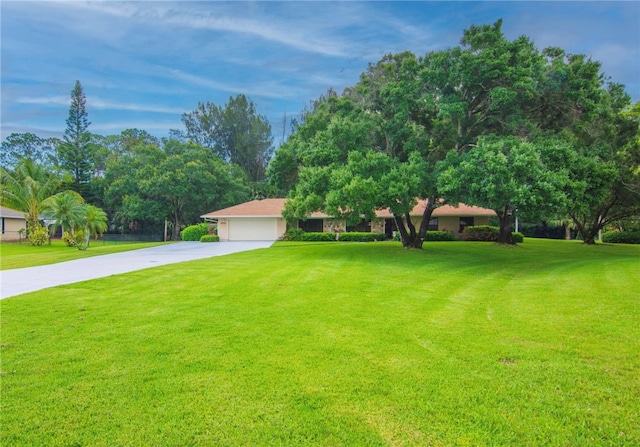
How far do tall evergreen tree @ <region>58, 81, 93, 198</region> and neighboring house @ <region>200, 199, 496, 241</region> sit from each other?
18.4 meters

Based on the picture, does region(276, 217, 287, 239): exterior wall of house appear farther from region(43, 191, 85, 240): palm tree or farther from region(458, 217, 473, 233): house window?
region(458, 217, 473, 233): house window

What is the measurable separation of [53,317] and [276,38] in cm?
1106

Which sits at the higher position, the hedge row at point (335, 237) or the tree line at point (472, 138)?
the tree line at point (472, 138)

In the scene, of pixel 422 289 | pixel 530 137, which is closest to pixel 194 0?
pixel 422 289

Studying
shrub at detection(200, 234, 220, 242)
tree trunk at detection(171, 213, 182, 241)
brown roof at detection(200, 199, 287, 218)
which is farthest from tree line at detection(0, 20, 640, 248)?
tree trunk at detection(171, 213, 182, 241)

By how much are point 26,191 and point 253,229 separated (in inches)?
657

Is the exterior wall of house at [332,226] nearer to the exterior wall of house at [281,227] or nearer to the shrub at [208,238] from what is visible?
the exterior wall of house at [281,227]

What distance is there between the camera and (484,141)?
1307cm

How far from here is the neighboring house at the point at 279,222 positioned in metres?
29.5

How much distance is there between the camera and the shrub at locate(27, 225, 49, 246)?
2681 centimetres

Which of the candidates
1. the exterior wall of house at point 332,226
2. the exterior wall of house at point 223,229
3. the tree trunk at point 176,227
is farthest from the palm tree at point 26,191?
the exterior wall of house at point 332,226

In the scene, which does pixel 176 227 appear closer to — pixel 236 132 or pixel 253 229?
pixel 253 229

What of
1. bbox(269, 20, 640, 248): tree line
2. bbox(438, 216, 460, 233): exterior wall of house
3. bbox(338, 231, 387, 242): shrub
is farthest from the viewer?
bbox(438, 216, 460, 233): exterior wall of house

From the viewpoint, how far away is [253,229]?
30875 millimetres
